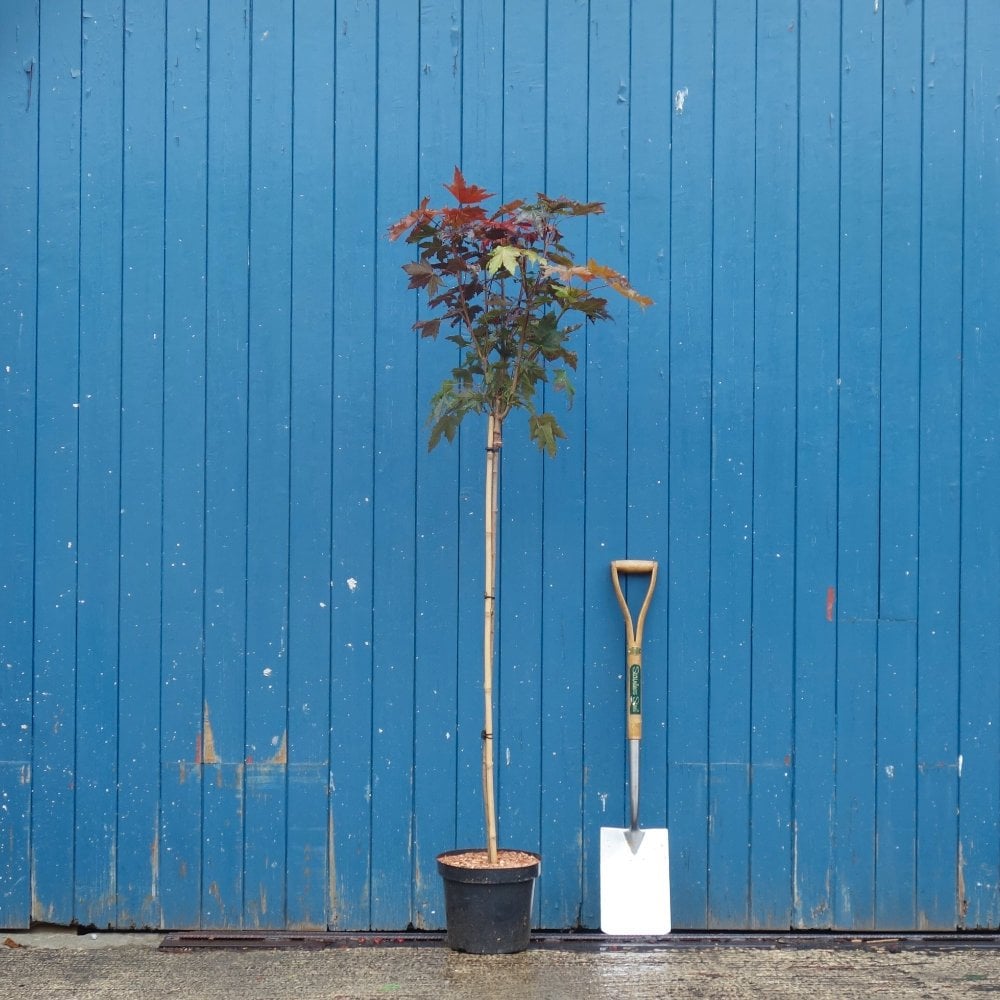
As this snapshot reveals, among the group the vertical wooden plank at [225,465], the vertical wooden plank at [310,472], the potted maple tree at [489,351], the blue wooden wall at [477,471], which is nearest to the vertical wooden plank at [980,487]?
the blue wooden wall at [477,471]

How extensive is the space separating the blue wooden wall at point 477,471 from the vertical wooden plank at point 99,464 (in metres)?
0.01

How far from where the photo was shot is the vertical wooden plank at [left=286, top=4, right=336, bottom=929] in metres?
4.08

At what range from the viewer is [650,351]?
13.5ft

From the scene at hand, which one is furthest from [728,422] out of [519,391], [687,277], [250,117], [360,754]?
[250,117]

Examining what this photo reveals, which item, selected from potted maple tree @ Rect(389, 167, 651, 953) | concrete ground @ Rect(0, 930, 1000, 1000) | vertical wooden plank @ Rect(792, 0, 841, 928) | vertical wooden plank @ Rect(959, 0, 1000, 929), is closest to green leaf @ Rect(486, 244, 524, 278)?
potted maple tree @ Rect(389, 167, 651, 953)

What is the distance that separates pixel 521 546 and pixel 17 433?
173 cm

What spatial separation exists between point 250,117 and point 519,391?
1.37 meters

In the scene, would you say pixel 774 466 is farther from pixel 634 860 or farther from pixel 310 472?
pixel 310 472

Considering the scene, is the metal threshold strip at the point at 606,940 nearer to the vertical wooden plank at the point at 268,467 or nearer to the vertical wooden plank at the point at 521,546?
the vertical wooden plank at the point at 268,467

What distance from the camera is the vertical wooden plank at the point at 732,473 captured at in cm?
409

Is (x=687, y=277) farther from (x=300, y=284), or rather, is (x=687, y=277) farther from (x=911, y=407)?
(x=300, y=284)

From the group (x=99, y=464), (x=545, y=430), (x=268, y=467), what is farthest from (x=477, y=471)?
(x=99, y=464)

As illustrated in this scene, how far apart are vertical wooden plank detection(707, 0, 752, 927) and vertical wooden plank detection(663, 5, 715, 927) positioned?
0.03 metres

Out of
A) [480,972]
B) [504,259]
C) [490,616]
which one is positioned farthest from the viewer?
[490,616]
